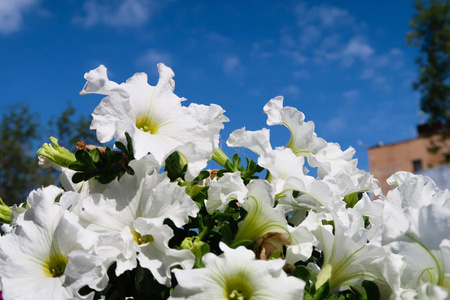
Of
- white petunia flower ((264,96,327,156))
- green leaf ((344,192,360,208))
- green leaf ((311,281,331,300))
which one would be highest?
white petunia flower ((264,96,327,156))

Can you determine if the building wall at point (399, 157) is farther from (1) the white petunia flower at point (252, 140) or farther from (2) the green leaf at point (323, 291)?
(2) the green leaf at point (323, 291)

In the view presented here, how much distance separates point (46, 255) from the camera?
1.04 m

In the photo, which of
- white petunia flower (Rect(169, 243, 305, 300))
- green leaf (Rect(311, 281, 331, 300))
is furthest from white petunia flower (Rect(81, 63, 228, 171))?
green leaf (Rect(311, 281, 331, 300))

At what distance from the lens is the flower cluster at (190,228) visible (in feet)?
3.02

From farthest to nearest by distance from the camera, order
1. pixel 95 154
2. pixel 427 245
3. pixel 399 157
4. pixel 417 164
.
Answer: pixel 399 157, pixel 417 164, pixel 95 154, pixel 427 245

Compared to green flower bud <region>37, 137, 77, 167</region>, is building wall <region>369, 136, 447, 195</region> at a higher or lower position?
higher

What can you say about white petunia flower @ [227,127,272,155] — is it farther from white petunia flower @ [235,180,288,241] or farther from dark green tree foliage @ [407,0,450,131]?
dark green tree foliage @ [407,0,450,131]

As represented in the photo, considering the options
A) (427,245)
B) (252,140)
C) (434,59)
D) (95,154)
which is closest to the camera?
(427,245)

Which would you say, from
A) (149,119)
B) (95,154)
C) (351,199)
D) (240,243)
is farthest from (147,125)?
(351,199)

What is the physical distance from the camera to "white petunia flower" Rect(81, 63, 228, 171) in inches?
40.2

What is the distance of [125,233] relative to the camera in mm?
1008

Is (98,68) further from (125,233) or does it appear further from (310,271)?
(310,271)

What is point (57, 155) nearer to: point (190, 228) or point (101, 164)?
point (101, 164)

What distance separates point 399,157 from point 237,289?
103 ft
